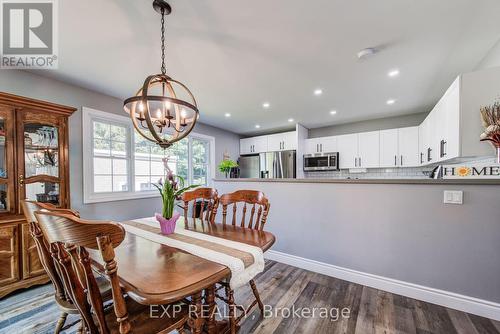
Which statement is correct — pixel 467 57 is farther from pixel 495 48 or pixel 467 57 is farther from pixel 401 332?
pixel 401 332

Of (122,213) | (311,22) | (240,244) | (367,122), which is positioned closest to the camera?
(240,244)

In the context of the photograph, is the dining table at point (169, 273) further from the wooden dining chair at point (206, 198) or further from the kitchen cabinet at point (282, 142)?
the kitchen cabinet at point (282, 142)

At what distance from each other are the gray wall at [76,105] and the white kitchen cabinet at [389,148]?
4.51 metres

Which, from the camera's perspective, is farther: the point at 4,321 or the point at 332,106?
the point at 332,106

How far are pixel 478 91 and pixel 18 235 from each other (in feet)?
14.6

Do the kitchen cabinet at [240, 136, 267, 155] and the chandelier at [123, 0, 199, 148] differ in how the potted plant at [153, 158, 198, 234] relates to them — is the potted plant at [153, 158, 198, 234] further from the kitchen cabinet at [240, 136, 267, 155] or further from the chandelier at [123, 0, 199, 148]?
the kitchen cabinet at [240, 136, 267, 155]

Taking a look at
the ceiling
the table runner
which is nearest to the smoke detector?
the ceiling

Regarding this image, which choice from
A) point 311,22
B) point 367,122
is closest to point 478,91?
point 311,22

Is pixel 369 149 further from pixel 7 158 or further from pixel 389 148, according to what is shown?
pixel 7 158

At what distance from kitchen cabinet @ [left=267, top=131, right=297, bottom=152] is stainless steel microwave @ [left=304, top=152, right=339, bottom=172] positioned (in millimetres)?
444

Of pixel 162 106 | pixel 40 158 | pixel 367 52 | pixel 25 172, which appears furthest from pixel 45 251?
pixel 367 52

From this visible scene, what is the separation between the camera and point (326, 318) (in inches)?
65.0

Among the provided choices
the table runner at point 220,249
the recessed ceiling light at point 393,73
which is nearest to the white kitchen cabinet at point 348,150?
the recessed ceiling light at point 393,73

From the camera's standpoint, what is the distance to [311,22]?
1.60 metres
